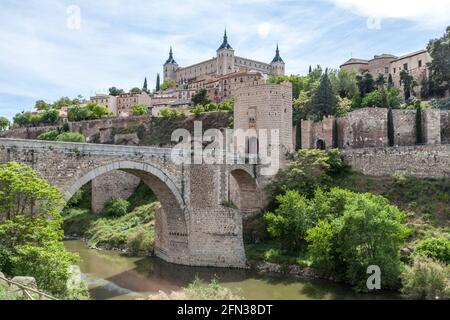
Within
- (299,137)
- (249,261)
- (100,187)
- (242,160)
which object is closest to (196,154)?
(242,160)

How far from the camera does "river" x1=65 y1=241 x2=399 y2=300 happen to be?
19375 mm

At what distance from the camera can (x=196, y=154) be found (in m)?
25.1

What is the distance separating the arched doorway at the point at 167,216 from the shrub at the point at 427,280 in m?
12.0

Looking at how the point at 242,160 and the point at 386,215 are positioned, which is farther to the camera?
the point at 242,160

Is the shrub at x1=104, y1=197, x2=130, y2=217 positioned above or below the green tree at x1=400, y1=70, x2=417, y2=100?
below

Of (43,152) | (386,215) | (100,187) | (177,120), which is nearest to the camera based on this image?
(43,152)

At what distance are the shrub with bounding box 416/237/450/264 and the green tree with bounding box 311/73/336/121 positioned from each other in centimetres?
2398

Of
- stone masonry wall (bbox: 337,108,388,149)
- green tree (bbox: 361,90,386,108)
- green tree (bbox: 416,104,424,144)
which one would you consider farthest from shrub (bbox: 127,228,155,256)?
green tree (bbox: 361,90,386,108)

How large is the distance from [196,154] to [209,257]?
19.5 feet

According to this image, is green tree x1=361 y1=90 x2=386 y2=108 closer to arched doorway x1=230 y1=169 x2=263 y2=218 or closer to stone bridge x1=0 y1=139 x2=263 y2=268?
arched doorway x1=230 y1=169 x2=263 y2=218

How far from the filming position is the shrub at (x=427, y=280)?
1694 cm

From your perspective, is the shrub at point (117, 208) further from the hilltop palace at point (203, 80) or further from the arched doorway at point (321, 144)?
the hilltop palace at point (203, 80)
